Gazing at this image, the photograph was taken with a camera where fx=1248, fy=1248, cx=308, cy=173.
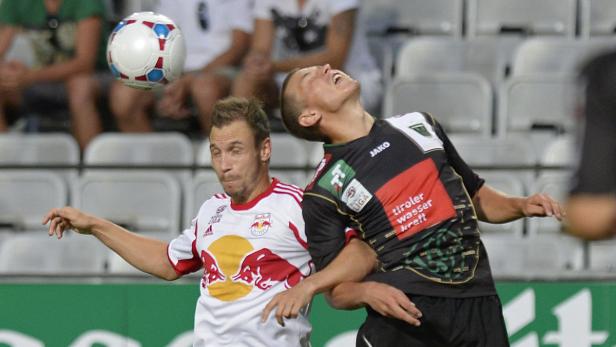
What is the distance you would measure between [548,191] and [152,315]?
2.40m

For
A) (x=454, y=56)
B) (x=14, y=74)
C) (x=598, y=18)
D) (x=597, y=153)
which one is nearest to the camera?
(x=597, y=153)

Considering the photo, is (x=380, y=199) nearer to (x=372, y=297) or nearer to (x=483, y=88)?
(x=372, y=297)

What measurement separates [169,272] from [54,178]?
3.04 meters

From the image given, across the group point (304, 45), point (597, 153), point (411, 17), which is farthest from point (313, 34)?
point (597, 153)

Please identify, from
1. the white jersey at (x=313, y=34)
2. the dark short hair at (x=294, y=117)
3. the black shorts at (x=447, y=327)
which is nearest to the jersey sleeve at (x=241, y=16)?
the white jersey at (x=313, y=34)

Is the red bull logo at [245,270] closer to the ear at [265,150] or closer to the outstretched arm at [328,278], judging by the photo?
the outstretched arm at [328,278]

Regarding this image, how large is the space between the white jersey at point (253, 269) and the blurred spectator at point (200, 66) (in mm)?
3243

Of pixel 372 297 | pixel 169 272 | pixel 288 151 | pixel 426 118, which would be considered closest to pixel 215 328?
pixel 169 272

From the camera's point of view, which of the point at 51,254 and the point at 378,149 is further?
the point at 51,254

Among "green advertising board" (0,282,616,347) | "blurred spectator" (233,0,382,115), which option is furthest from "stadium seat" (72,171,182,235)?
"green advertising board" (0,282,616,347)

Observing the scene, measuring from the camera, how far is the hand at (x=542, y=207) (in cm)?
469

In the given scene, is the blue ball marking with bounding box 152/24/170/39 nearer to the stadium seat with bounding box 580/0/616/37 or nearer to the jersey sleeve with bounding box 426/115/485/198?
the jersey sleeve with bounding box 426/115/485/198

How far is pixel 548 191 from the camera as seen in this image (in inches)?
284

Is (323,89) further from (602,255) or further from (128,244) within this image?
(602,255)
